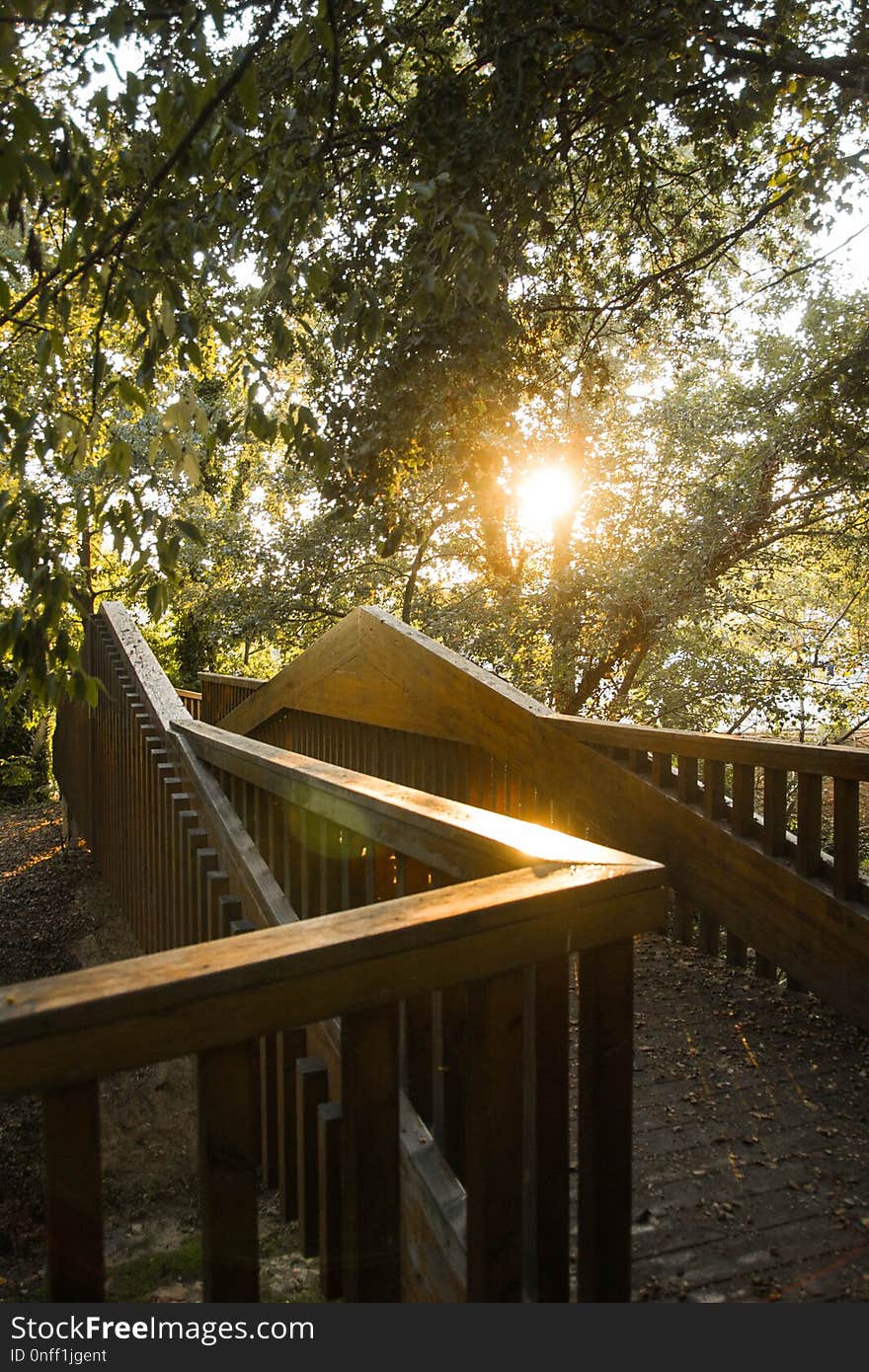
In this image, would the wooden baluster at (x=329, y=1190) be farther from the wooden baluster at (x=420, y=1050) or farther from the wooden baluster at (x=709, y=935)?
the wooden baluster at (x=709, y=935)

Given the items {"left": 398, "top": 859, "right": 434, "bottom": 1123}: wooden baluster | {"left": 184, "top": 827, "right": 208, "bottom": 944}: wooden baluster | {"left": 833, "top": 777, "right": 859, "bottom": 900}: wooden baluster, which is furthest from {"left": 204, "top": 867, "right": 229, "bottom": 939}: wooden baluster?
{"left": 833, "top": 777, "right": 859, "bottom": 900}: wooden baluster

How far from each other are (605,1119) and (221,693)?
8269 mm

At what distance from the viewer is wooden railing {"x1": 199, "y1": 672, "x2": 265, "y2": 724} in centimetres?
848

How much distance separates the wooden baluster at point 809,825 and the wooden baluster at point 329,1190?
6.31 feet

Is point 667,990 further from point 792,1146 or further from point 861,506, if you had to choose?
point 861,506

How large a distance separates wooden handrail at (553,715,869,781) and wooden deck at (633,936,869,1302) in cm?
96

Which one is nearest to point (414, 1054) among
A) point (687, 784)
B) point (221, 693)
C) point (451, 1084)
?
point (451, 1084)

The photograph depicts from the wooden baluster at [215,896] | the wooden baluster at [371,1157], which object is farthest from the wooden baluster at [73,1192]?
the wooden baluster at [215,896]

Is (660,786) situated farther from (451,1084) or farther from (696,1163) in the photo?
(451,1084)

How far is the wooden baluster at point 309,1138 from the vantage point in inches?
79.4

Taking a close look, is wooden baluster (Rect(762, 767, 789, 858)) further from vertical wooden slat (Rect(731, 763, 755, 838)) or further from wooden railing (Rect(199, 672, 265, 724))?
wooden railing (Rect(199, 672, 265, 724))

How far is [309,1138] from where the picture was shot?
2.21 meters

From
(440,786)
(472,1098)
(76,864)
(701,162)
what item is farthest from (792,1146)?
(76,864)

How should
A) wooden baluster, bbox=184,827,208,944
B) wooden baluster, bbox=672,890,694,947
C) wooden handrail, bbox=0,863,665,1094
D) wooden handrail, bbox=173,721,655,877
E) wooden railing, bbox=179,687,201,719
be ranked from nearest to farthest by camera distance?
wooden handrail, bbox=0,863,665,1094, wooden handrail, bbox=173,721,655,877, wooden baluster, bbox=184,827,208,944, wooden baluster, bbox=672,890,694,947, wooden railing, bbox=179,687,201,719
